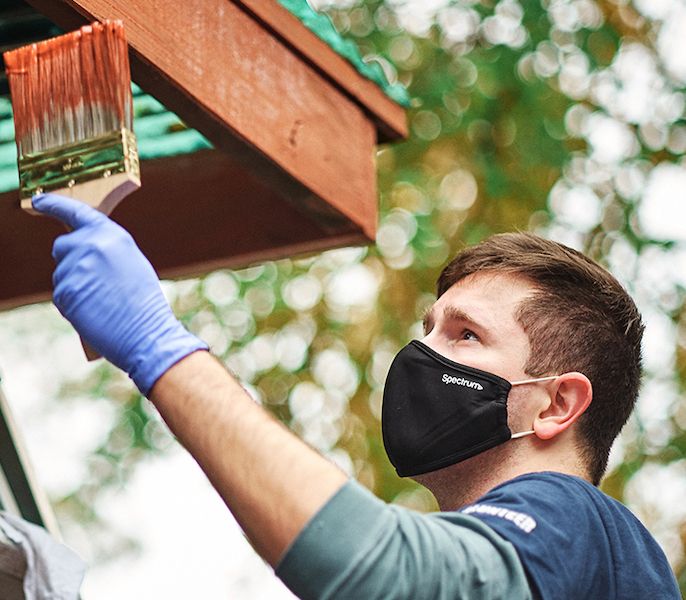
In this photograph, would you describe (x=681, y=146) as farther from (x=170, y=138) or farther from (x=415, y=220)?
(x=170, y=138)

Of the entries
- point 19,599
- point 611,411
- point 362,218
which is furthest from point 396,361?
point 19,599

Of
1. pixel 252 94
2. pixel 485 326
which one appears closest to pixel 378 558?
pixel 485 326

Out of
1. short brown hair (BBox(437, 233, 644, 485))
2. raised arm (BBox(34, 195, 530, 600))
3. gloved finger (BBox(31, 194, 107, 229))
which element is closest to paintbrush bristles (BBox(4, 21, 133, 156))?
gloved finger (BBox(31, 194, 107, 229))

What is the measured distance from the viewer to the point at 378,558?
196cm

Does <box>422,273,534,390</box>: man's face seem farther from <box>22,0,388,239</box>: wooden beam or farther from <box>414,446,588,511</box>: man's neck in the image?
<box>22,0,388,239</box>: wooden beam

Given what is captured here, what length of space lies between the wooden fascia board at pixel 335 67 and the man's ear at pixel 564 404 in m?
1.15

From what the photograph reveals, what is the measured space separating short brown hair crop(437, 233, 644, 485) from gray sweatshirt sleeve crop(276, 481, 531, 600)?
2.80 ft

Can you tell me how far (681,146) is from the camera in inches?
399

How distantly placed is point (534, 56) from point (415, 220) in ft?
5.22

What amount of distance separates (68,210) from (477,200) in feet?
27.0

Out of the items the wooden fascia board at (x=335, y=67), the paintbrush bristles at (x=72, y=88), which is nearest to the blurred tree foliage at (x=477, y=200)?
the wooden fascia board at (x=335, y=67)

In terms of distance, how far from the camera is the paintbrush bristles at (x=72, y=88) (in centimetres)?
240

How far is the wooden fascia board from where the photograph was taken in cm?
326

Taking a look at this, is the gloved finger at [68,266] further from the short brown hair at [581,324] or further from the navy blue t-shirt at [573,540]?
the short brown hair at [581,324]
